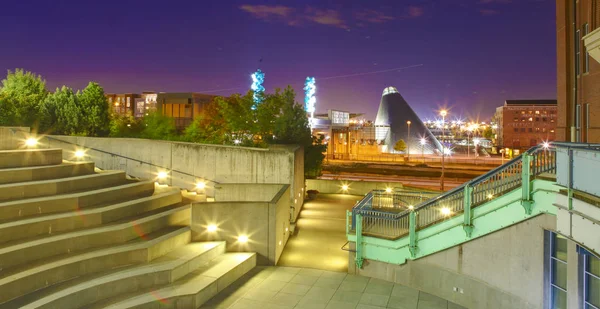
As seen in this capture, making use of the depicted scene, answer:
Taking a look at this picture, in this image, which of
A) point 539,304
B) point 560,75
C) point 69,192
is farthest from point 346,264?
point 560,75

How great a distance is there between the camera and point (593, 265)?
7.19 m

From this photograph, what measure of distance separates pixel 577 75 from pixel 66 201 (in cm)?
1916

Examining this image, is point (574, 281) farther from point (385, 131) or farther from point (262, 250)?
point (385, 131)

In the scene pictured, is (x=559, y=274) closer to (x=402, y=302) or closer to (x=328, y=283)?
(x=402, y=302)

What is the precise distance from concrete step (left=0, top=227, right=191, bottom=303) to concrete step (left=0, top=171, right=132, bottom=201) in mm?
3302

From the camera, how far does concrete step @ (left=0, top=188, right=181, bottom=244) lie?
999 centimetres

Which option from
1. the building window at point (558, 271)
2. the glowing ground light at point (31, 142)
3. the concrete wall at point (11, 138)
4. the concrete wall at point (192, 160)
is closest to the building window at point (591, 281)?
the building window at point (558, 271)

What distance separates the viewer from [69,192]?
41.7ft

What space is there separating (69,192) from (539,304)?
13314 millimetres

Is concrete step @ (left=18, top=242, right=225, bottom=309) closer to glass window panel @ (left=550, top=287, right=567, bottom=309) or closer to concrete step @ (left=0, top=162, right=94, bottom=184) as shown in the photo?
concrete step @ (left=0, top=162, right=94, bottom=184)

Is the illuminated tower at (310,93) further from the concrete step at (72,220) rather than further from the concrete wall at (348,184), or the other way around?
the concrete step at (72,220)

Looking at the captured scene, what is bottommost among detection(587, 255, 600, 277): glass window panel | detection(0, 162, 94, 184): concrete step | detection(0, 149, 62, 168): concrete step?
detection(587, 255, 600, 277): glass window panel

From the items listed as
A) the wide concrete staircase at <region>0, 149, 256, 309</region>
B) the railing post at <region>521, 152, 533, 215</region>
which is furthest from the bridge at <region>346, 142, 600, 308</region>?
the wide concrete staircase at <region>0, 149, 256, 309</region>

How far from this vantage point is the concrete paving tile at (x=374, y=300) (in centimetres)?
990
